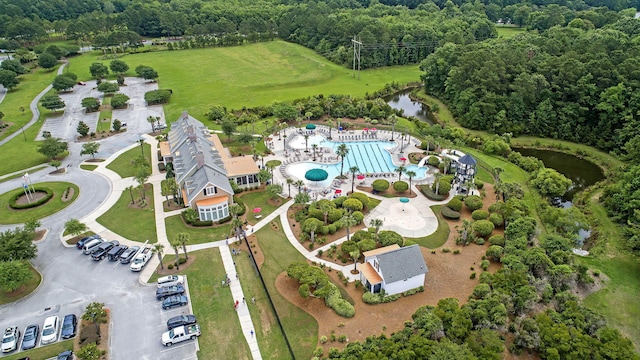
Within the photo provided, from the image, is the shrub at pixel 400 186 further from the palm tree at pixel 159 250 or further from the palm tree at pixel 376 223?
the palm tree at pixel 159 250

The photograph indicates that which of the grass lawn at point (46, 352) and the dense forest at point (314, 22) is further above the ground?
the dense forest at point (314, 22)

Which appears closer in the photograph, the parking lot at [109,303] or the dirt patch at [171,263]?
the parking lot at [109,303]

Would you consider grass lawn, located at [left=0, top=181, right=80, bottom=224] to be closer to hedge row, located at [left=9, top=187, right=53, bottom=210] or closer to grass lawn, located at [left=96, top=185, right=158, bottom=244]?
hedge row, located at [left=9, top=187, right=53, bottom=210]

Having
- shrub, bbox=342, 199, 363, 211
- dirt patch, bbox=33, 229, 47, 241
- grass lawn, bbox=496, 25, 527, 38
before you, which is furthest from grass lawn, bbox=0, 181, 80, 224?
grass lawn, bbox=496, 25, 527, 38

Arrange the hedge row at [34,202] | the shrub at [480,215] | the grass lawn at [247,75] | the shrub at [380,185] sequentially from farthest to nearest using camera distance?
the grass lawn at [247,75]
the shrub at [380,185]
the hedge row at [34,202]
the shrub at [480,215]

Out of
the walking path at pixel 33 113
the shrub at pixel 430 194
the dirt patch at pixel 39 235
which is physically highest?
the walking path at pixel 33 113

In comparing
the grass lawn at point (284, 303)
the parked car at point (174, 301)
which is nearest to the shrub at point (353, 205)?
the grass lawn at point (284, 303)

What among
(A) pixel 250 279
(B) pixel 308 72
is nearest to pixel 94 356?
(A) pixel 250 279
